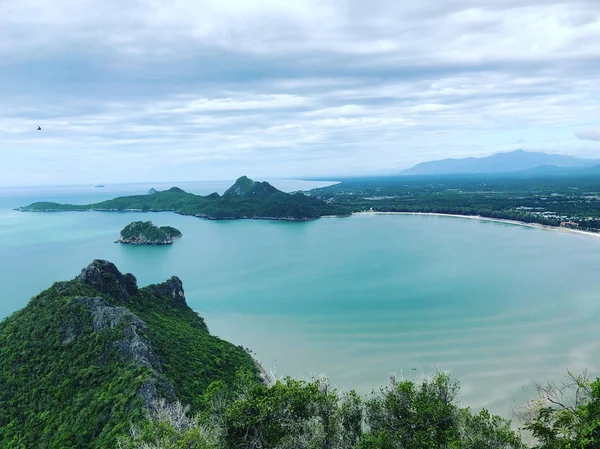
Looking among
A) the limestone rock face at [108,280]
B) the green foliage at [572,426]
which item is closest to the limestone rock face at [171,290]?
the limestone rock face at [108,280]

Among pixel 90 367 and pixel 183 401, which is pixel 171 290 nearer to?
pixel 90 367

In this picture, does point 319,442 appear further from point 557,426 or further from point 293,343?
point 293,343

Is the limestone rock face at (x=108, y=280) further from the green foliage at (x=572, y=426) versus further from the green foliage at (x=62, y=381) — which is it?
the green foliage at (x=572, y=426)

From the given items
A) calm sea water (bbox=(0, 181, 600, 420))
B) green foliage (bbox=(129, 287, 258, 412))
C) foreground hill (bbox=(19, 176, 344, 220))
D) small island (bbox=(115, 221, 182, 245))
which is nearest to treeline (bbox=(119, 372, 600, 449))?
green foliage (bbox=(129, 287, 258, 412))

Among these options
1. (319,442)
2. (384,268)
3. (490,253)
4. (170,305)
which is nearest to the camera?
(319,442)

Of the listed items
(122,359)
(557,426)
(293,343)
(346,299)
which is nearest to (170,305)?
(293,343)

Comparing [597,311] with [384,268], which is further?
[384,268]

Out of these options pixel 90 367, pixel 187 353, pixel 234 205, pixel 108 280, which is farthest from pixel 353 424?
pixel 234 205
